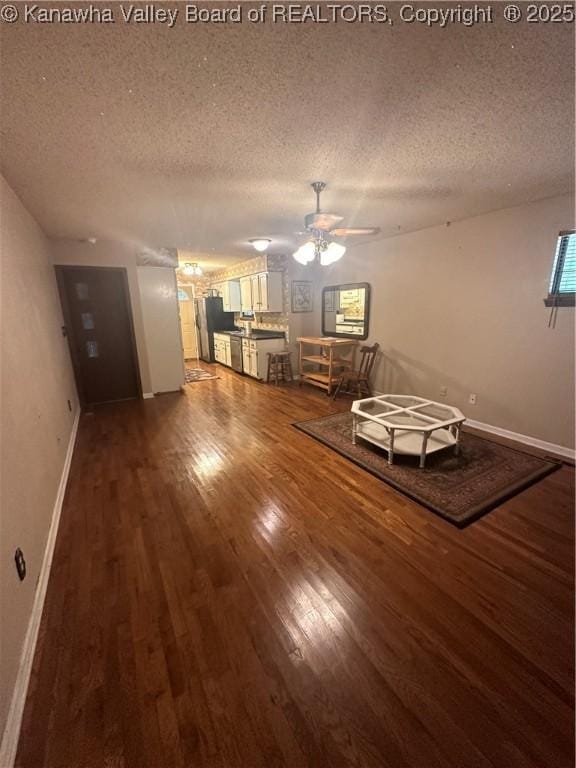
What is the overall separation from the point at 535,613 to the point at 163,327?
17.5ft

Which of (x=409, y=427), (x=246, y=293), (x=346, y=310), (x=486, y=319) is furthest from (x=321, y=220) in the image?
(x=246, y=293)

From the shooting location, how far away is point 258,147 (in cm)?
190

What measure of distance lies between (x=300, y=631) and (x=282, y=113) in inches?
102

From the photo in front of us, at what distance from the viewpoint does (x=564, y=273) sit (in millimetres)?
2867

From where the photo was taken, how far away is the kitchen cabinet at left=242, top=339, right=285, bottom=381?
597cm

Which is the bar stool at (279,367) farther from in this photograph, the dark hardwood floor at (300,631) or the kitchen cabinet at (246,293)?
the dark hardwood floor at (300,631)

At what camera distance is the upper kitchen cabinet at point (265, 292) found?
5.77 m

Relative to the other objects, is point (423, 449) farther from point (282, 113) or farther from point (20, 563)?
point (20, 563)

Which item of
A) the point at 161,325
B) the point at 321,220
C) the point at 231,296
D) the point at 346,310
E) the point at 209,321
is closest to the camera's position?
the point at 321,220

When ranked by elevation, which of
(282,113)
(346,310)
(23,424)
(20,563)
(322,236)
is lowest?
(20,563)

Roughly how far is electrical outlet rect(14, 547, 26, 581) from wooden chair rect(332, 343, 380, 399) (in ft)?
13.4

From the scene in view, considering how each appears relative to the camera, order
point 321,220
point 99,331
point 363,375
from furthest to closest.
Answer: point 363,375 → point 99,331 → point 321,220

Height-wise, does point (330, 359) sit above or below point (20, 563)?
above

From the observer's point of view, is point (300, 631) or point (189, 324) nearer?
point (300, 631)
